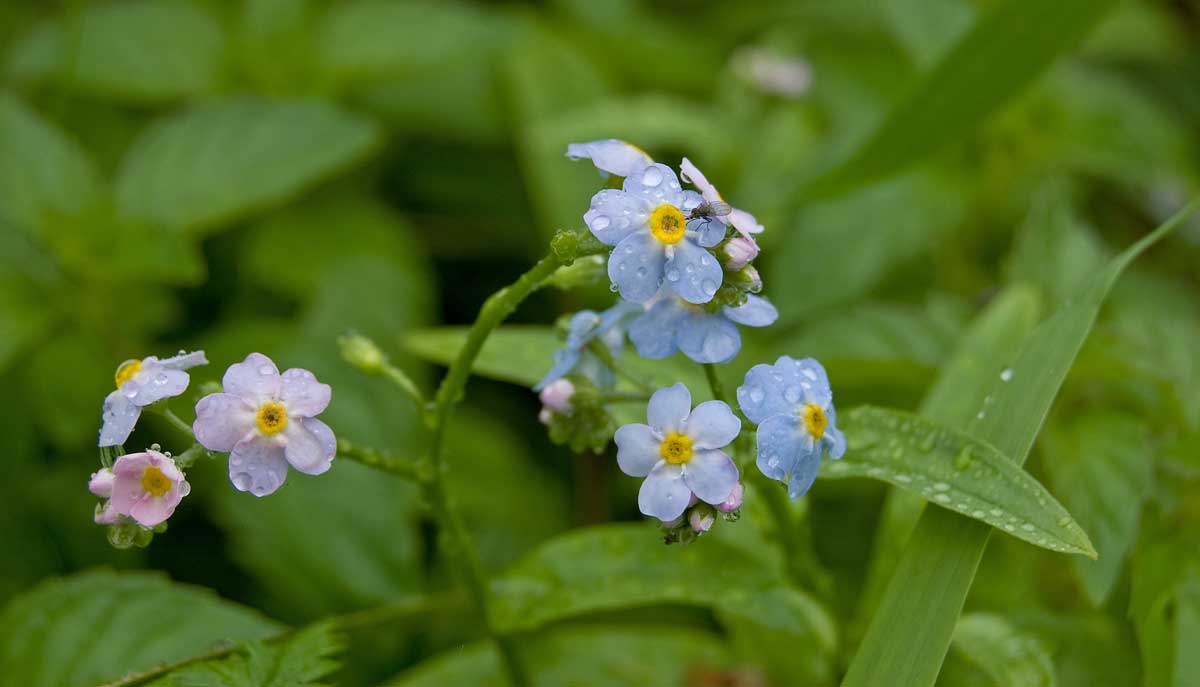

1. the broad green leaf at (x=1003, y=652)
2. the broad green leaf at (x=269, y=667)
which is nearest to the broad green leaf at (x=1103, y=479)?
the broad green leaf at (x=1003, y=652)

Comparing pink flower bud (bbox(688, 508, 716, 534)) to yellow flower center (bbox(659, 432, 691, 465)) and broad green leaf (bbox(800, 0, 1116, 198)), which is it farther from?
broad green leaf (bbox(800, 0, 1116, 198))

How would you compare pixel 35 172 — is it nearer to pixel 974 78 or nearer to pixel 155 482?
pixel 155 482

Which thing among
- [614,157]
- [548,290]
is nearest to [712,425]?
[614,157]

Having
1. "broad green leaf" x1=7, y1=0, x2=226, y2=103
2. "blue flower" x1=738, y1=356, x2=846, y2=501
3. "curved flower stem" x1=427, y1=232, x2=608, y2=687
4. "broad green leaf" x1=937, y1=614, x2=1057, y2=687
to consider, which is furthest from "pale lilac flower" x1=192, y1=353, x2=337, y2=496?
"broad green leaf" x1=7, y1=0, x2=226, y2=103

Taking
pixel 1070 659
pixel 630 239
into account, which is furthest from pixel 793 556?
pixel 630 239

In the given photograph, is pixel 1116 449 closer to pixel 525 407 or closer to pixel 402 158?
pixel 525 407

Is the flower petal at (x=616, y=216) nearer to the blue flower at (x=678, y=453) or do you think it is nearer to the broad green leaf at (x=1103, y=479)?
the blue flower at (x=678, y=453)
